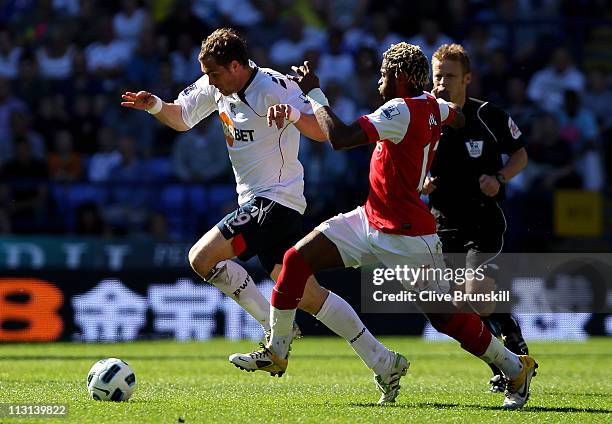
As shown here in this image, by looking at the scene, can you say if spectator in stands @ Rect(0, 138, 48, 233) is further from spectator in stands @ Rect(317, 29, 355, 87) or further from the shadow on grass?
the shadow on grass

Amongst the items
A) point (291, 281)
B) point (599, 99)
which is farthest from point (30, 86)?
point (291, 281)

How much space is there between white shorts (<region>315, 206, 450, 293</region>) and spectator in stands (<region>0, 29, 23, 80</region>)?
11568mm

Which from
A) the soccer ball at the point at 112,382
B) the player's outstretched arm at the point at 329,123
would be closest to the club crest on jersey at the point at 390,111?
the player's outstretched arm at the point at 329,123

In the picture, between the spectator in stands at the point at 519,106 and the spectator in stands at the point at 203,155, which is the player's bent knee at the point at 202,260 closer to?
the spectator in stands at the point at 203,155

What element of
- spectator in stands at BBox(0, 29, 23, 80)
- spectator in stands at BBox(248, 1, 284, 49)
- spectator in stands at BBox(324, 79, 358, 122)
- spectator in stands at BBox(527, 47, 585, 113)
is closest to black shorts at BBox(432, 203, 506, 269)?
spectator in stands at BBox(324, 79, 358, 122)

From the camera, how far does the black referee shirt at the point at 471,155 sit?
341 inches

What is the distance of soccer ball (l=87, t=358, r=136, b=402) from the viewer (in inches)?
290

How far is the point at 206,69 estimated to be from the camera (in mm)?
8078

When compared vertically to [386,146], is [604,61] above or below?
above

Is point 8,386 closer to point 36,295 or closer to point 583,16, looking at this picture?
point 36,295

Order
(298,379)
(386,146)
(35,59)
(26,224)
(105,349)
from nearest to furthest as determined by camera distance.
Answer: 1. (386,146)
2. (298,379)
3. (105,349)
4. (26,224)
5. (35,59)

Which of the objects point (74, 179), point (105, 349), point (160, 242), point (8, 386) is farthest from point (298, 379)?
point (74, 179)

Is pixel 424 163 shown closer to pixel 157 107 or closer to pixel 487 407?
pixel 487 407

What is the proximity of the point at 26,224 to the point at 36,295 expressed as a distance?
1.79 m
